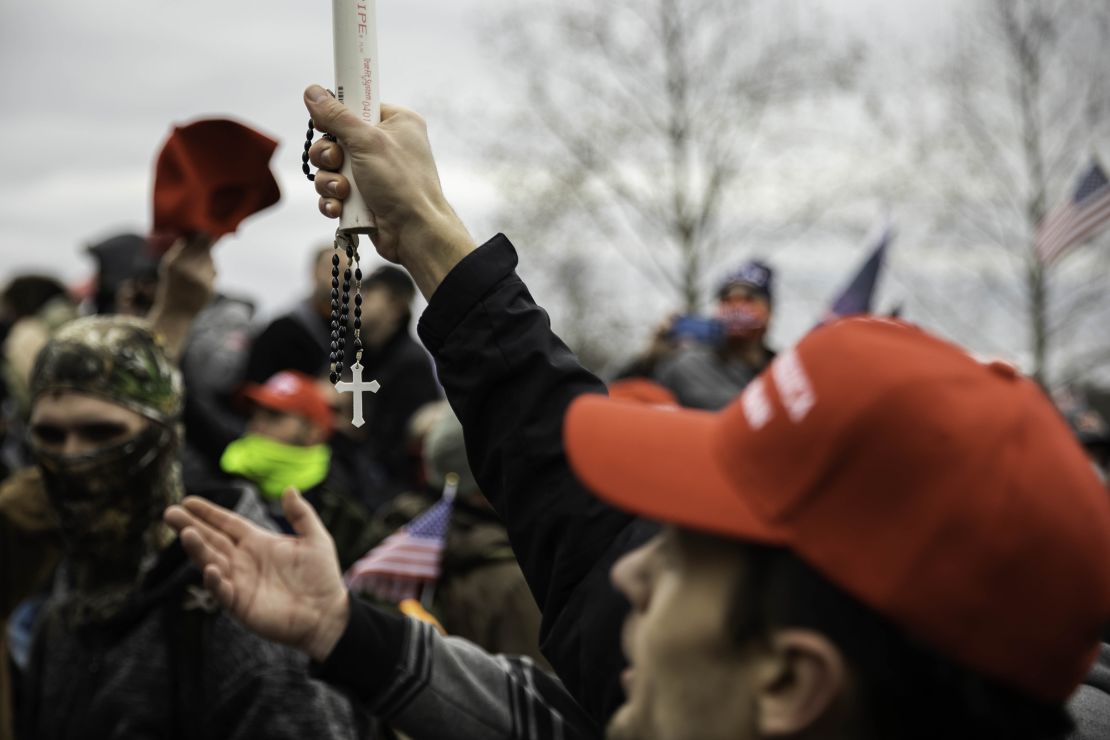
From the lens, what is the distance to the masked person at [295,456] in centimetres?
505

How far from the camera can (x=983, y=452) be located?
4.23ft

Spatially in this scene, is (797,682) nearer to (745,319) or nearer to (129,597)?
(129,597)

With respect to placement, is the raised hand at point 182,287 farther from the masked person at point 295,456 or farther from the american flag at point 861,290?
the american flag at point 861,290

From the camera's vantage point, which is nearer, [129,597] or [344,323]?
[344,323]

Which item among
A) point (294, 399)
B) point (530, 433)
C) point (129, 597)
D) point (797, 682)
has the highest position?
point (530, 433)

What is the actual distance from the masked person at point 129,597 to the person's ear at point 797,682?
1816mm

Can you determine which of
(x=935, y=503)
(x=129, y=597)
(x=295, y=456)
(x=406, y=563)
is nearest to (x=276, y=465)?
(x=295, y=456)

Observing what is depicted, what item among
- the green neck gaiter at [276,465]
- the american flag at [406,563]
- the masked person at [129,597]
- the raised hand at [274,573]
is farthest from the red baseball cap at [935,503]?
the green neck gaiter at [276,465]

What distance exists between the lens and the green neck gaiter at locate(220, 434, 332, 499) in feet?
17.4

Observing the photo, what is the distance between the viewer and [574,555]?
2.09 meters

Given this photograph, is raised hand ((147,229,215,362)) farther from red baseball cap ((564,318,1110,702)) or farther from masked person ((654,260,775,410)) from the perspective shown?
masked person ((654,260,775,410))

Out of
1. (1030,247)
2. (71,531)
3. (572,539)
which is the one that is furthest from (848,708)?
(1030,247)

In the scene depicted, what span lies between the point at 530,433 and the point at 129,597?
1.60 meters

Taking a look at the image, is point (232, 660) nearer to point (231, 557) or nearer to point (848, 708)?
point (231, 557)
